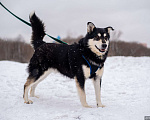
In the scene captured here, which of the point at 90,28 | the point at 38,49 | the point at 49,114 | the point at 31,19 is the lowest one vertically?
the point at 49,114

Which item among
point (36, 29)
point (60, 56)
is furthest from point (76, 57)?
point (36, 29)

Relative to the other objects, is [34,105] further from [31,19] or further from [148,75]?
[148,75]

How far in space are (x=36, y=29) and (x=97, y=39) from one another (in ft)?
6.27

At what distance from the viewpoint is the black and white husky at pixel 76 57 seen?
140 inches

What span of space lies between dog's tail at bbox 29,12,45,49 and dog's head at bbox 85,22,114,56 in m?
1.58

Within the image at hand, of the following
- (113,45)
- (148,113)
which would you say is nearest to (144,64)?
(148,113)

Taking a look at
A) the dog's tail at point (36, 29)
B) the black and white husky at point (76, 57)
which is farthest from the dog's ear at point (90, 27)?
the dog's tail at point (36, 29)

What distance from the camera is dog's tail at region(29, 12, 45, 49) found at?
4547 mm

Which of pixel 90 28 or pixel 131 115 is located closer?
pixel 131 115

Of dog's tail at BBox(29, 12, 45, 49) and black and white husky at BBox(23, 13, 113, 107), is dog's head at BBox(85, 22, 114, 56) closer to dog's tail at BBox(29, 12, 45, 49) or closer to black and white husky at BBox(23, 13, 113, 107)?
black and white husky at BBox(23, 13, 113, 107)

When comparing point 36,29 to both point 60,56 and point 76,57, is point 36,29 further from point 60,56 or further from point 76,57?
point 76,57

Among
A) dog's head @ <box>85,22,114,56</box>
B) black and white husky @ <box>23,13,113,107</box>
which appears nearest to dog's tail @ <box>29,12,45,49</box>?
black and white husky @ <box>23,13,113,107</box>

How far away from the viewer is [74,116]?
3127 mm

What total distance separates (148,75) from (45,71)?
554 centimetres
